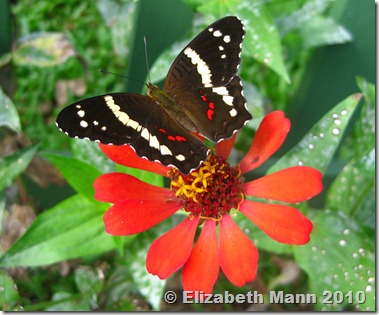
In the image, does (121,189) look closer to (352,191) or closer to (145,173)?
(145,173)

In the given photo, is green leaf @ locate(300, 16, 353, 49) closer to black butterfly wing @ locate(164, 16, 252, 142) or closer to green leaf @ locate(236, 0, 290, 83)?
green leaf @ locate(236, 0, 290, 83)

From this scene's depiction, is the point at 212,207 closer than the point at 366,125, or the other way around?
the point at 212,207

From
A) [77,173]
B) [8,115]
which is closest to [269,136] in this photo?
[77,173]

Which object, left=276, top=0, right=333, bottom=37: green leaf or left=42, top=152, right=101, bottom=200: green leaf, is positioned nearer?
left=42, top=152, right=101, bottom=200: green leaf

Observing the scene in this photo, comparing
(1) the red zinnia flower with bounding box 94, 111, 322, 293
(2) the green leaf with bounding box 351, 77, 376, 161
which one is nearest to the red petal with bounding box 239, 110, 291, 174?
(1) the red zinnia flower with bounding box 94, 111, 322, 293

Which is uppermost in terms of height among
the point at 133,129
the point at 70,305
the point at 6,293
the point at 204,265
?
the point at 133,129

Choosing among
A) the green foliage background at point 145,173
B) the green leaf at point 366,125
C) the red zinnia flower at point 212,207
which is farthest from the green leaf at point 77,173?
the green leaf at point 366,125

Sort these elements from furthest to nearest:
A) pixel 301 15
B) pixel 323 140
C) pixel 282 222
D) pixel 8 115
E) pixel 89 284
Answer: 1. pixel 301 15
2. pixel 89 284
3. pixel 8 115
4. pixel 323 140
5. pixel 282 222
